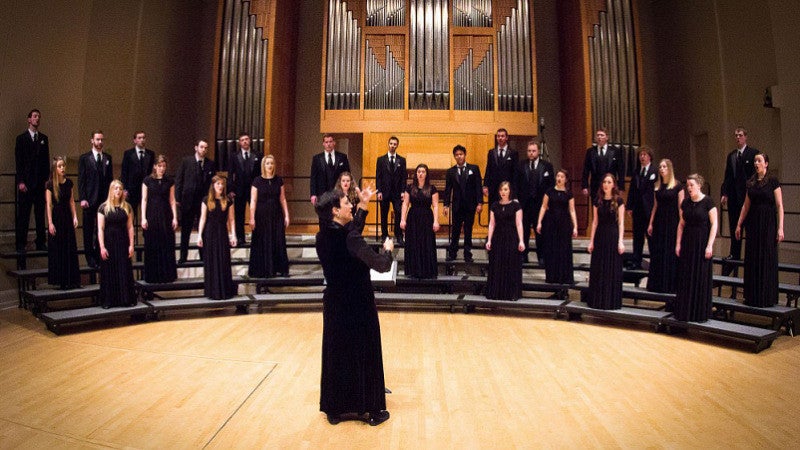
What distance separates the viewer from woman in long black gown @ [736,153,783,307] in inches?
202

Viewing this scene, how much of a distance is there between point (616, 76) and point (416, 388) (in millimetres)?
6727

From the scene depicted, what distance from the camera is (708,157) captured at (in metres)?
8.69

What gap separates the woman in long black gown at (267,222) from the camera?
626 centimetres

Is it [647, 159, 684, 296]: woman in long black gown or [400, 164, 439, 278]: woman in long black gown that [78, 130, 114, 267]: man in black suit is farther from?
[647, 159, 684, 296]: woman in long black gown

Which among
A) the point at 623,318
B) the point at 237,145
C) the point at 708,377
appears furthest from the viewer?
the point at 237,145

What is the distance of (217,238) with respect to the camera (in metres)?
5.88

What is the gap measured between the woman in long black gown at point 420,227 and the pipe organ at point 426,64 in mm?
2452

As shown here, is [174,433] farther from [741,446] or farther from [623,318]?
[623,318]

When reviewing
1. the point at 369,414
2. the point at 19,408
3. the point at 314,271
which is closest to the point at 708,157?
the point at 314,271

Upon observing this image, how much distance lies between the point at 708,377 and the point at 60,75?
7633 millimetres

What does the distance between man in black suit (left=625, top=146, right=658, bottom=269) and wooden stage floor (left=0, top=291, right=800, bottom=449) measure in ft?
4.23

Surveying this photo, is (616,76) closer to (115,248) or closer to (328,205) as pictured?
(328,205)

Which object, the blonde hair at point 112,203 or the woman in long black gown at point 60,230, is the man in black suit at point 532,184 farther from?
the woman in long black gown at point 60,230

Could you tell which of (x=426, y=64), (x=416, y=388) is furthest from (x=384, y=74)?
(x=416, y=388)
